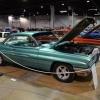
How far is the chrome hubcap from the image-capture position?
3.68 metres

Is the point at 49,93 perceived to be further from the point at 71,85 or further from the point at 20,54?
the point at 20,54

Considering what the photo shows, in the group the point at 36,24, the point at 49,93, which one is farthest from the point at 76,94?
the point at 36,24

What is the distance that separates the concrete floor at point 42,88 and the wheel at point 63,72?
0.13m

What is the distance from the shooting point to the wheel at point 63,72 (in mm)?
3575

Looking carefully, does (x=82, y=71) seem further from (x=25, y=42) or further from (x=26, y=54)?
(x=25, y=42)

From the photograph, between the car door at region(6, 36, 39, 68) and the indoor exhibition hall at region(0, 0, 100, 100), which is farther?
the car door at region(6, 36, 39, 68)

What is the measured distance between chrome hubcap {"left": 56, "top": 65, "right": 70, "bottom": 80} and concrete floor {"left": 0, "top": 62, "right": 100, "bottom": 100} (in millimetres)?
189

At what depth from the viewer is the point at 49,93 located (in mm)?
3199

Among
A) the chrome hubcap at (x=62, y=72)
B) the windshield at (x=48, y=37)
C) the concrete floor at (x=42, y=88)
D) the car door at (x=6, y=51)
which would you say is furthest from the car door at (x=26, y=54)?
the chrome hubcap at (x=62, y=72)

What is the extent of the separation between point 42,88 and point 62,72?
28.0 inches

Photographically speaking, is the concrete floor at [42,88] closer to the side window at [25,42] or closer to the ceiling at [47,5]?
the side window at [25,42]

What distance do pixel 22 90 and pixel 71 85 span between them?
50.9 inches

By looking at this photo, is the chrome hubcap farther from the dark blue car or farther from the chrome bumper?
the dark blue car

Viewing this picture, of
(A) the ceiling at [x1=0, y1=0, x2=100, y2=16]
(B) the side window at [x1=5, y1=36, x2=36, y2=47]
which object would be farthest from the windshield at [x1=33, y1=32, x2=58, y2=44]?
(A) the ceiling at [x1=0, y1=0, x2=100, y2=16]
